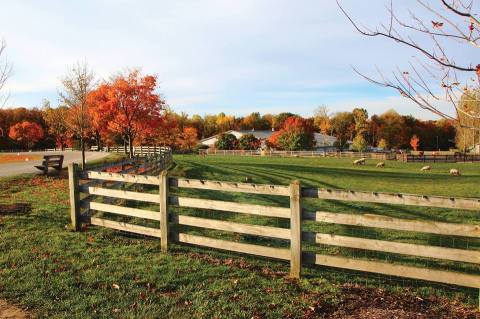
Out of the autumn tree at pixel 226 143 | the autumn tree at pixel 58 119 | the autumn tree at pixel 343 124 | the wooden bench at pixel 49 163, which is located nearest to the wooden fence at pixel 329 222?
the wooden bench at pixel 49 163

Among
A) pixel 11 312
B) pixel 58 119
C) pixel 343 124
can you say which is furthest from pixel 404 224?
pixel 343 124

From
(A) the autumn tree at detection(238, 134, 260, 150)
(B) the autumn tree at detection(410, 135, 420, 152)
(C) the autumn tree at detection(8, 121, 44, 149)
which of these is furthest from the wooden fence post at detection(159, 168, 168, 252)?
(B) the autumn tree at detection(410, 135, 420, 152)

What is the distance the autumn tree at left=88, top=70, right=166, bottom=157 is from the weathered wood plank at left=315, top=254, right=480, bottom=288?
26488 mm

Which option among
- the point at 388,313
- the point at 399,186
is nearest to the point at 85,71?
the point at 399,186

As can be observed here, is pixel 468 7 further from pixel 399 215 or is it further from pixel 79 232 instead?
pixel 399 215

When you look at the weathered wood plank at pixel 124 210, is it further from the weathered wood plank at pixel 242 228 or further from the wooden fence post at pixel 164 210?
the weathered wood plank at pixel 242 228

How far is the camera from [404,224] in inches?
222

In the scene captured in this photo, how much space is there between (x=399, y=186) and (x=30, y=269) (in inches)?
832

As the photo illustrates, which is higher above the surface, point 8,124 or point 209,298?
point 8,124

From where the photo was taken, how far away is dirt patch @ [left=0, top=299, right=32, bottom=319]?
4.91 metres

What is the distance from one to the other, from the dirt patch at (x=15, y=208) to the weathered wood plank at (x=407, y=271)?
29.2ft

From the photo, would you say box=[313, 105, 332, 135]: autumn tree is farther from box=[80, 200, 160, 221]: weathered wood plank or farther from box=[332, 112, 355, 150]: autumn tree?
Answer: box=[80, 200, 160, 221]: weathered wood plank

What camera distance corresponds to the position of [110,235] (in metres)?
8.82

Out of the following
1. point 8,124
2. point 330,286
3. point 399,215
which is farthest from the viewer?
point 8,124
